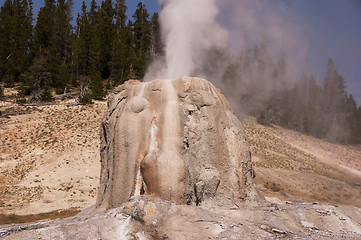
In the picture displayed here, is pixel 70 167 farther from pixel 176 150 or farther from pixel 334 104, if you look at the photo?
pixel 334 104

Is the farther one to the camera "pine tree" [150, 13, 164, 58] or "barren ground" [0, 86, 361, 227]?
"pine tree" [150, 13, 164, 58]

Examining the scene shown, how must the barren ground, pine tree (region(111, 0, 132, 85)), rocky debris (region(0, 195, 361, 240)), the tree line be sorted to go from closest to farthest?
rocky debris (region(0, 195, 361, 240)) → the barren ground → the tree line → pine tree (region(111, 0, 132, 85))

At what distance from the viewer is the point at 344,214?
22.2 feet

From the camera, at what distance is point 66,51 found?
1836 inches

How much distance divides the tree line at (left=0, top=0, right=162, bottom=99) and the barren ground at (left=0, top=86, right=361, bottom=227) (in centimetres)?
432

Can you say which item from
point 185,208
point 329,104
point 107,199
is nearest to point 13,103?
point 107,199

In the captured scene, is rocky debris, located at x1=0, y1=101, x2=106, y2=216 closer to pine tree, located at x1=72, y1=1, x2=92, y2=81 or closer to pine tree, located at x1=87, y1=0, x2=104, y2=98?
pine tree, located at x1=87, y1=0, x2=104, y2=98

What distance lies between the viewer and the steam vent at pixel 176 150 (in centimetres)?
680

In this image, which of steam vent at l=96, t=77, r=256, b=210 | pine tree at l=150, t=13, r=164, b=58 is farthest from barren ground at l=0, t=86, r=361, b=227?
pine tree at l=150, t=13, r=164, b=58

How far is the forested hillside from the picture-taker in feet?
124

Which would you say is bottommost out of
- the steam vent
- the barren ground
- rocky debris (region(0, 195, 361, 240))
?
the barren ground

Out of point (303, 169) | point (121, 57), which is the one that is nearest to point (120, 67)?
point (121, 57)

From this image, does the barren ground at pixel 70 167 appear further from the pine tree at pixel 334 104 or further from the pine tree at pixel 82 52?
the pine tree at pixel 334 104

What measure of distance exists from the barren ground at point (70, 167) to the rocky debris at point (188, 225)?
4.25 m
